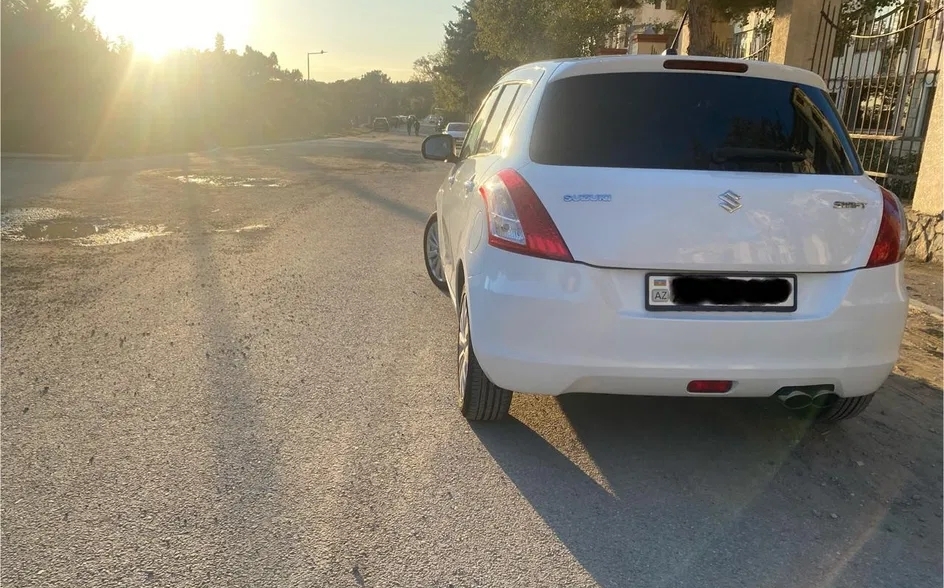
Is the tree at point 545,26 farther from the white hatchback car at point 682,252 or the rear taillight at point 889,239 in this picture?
the rear taillight at point 889,239

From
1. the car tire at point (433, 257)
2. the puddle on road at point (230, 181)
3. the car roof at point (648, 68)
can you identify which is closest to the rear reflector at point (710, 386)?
the car roof at point (648, 68)

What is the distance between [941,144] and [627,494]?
6.29m

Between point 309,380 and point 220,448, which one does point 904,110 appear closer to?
point 309,380

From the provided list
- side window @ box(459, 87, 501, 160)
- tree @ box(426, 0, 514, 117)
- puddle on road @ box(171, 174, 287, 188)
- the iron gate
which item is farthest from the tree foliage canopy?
side window @ box(459, 87, 501, 160)

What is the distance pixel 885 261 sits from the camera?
2.97 meters

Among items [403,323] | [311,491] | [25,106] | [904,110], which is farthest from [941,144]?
[25,106]

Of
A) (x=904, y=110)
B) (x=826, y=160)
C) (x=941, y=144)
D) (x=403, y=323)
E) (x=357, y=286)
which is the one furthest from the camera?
(x=904, y=110)

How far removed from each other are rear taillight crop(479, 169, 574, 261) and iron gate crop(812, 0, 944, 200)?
640cm

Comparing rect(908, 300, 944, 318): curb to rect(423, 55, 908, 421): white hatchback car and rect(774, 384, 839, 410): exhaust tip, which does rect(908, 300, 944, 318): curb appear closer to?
rect(423, 55, 908, 421): white hatchback car

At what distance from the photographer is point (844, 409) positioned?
3482 mm

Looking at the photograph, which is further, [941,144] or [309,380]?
[941,144]

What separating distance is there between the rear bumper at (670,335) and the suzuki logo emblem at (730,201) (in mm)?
403

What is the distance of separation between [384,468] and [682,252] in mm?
1562

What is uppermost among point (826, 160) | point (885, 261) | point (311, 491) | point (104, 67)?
point (104, 67)
